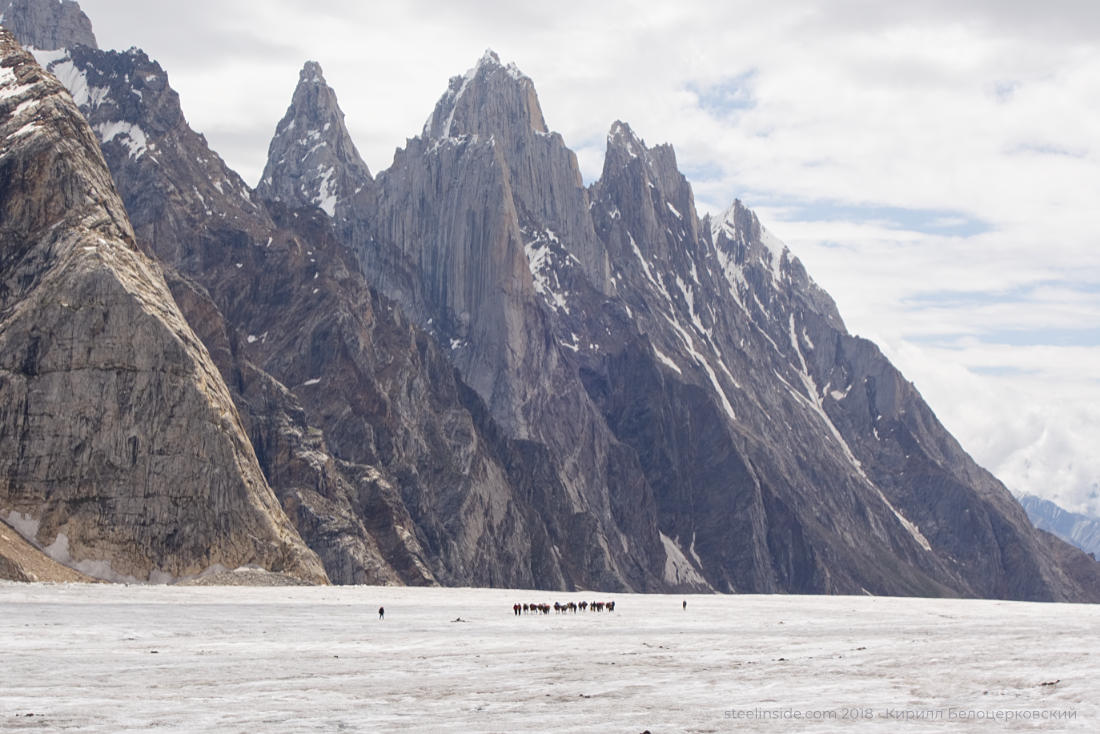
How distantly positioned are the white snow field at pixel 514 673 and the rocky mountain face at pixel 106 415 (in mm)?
35974

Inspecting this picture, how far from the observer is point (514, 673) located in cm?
5297

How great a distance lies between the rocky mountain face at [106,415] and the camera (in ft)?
409

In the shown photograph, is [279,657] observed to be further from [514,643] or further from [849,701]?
[849,701]

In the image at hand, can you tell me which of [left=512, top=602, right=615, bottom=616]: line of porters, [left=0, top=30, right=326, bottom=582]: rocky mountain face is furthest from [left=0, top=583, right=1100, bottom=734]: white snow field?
[left=0, top=30, right=326, bottom=582]: rocky mountain face

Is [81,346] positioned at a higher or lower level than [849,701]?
higher

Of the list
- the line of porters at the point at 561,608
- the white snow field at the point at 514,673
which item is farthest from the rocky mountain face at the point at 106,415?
the white snow field at the point at 514,673

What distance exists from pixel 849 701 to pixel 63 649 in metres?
32.3

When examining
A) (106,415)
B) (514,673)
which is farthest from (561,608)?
(106,415)

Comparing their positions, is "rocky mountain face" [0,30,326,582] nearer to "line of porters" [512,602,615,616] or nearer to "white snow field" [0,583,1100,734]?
"line of porters" [512,602,615,616]

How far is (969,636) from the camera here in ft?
255

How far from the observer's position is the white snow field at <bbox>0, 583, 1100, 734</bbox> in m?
40.9

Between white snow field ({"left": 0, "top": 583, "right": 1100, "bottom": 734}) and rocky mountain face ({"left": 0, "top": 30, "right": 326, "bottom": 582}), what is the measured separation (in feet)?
118

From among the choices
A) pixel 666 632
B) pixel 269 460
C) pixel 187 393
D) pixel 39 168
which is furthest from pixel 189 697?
pixel 269 460

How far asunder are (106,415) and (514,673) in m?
86.9
